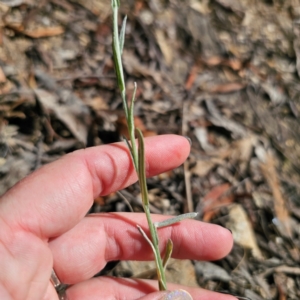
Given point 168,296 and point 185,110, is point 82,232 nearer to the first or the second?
point 168,296

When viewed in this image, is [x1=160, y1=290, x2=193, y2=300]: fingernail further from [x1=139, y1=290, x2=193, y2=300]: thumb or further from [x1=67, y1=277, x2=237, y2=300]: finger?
[x1=67, y1=277, x2=237, y2=300]: finger

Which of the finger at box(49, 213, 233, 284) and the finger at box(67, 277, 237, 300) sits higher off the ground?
the finger at box(49, 213, 233, 284)

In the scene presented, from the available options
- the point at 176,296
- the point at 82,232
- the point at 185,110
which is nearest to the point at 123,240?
the point at 82,232

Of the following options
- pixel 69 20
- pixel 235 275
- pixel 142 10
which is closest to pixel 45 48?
pixel 69 20

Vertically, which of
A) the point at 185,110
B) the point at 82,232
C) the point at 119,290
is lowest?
the point at 119,290

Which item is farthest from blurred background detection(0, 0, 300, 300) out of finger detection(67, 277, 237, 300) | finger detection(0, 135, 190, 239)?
finger detection(0, 135, 190, 239)

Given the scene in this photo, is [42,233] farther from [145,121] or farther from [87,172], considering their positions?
[145,121]

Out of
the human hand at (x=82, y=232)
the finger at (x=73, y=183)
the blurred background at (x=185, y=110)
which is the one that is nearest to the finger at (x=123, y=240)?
the human hand at (x=82, y=232)
